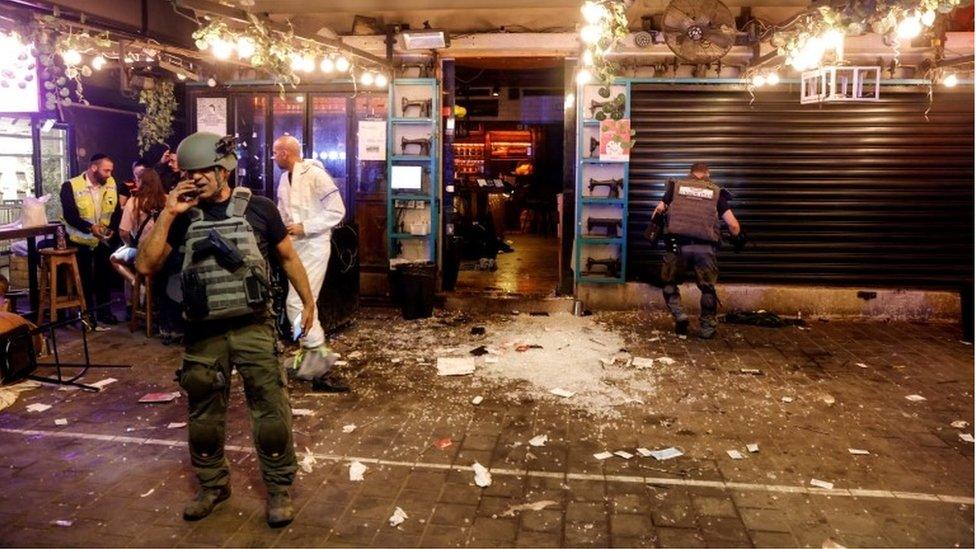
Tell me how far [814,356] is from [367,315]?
6.12 metres

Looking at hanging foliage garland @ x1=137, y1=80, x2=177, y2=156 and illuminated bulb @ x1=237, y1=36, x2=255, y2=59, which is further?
hanging foliage garland @ x1=137, y1=80, x2=177, y2=156

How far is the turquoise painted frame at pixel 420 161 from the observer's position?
11516 millimetres

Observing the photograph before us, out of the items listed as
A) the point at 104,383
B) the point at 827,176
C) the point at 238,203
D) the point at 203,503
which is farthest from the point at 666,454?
the point at 827,176

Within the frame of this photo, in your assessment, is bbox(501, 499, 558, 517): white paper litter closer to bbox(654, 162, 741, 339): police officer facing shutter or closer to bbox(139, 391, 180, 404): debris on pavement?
bbox(139, 391, 180, 404): debris on pavement

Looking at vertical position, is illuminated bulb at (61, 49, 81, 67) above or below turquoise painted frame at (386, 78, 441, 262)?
above

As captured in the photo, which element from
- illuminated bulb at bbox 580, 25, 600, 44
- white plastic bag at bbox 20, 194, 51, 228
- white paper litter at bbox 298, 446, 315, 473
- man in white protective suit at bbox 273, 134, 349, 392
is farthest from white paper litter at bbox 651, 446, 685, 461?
white plastic bag at bbox 20, 194, 51, 228

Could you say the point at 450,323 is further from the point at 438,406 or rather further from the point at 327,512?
the point at 327,512

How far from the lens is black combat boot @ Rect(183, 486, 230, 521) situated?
4.59 metres

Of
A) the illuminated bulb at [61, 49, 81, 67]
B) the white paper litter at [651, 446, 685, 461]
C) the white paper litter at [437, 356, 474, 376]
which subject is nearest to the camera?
the white paper litter at [651, 446, 685, 461]

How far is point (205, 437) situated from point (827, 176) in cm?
993

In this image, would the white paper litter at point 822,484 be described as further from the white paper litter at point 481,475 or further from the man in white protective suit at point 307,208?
the man in white protective suit at point 307,208

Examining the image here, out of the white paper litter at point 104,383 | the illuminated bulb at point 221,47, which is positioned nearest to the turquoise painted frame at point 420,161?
the illuminated bulb at point 221,47

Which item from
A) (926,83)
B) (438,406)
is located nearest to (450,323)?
Answer: (438,406)

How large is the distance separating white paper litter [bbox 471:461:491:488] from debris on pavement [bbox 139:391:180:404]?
327 cm
